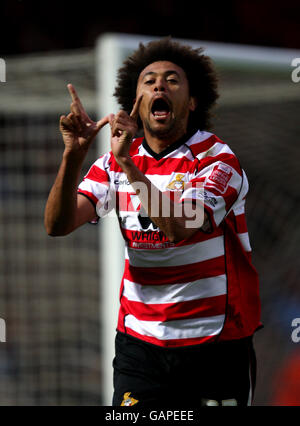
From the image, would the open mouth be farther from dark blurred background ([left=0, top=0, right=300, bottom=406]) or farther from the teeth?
dark blurred background ([left=0, top=0, right=300, bottom=406])

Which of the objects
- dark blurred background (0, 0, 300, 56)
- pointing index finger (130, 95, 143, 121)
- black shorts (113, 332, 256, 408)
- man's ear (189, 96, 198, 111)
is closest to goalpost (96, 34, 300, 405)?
man's ear (189, 96, 198, 111)

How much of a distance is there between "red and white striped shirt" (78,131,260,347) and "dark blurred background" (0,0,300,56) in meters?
4.99

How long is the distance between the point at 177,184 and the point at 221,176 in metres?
0.14

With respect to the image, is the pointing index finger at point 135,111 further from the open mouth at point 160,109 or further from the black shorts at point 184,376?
the black shorts at point 184,376

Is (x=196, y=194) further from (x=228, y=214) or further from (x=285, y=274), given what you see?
(x=285, y=274)

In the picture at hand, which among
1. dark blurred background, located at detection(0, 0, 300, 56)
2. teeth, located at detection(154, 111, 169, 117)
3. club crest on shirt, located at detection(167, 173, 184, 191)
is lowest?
club crest on shirt, located at detection(167, 173, 184, 191)

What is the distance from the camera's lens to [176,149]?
206 cm

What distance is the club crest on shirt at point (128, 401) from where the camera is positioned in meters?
2.01

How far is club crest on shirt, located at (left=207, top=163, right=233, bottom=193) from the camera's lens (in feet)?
6.30

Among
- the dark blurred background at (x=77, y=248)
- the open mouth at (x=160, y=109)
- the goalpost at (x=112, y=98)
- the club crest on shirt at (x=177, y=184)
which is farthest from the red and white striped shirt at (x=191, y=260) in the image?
the dark blurred background at (x=77, y=248)

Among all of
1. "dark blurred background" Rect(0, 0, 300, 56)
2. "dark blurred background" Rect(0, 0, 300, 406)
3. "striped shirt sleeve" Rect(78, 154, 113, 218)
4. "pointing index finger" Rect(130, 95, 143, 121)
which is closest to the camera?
"pointing index finger" Rect(130, 95, 143, 121)

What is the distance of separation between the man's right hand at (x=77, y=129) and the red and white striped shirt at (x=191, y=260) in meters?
0.23
